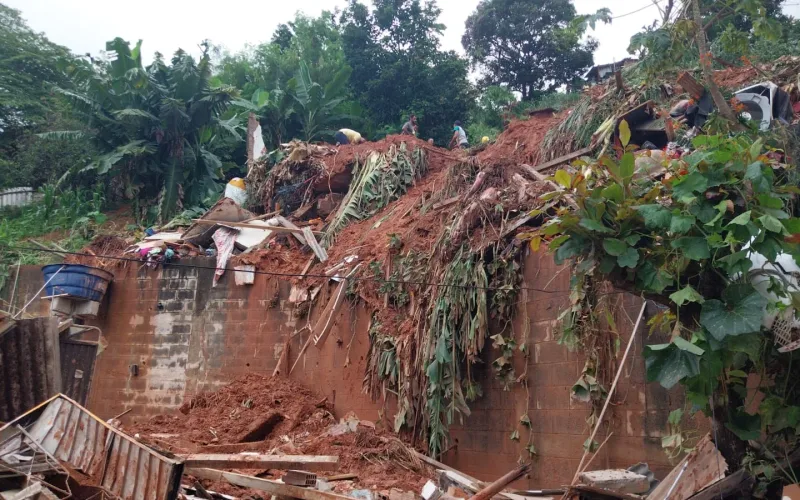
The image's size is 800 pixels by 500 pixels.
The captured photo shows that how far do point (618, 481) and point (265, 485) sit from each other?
3.36m

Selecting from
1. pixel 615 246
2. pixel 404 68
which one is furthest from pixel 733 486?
pixel 404 68

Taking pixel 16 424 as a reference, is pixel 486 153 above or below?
above

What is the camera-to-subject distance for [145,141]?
1733 cm

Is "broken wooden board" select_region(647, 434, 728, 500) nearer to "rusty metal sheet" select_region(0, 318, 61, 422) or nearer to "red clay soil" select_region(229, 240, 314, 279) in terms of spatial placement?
"rusty metal sheet" select_region(0, 318, 61, 422)

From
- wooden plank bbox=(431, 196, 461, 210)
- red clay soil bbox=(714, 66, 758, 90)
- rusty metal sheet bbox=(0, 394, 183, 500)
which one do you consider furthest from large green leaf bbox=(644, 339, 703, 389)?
red clay soil bbox=(714, 66, 758, 90)

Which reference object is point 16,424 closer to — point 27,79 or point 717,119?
point 717,119

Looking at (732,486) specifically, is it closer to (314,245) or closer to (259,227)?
(314,245)

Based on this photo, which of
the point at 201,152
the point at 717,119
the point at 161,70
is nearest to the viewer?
the point at 717,119

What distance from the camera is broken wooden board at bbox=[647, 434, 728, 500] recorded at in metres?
4.86

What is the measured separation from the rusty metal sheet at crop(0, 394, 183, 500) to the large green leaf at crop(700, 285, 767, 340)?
4.17 metres

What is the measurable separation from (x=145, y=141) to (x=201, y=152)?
56.4 inches

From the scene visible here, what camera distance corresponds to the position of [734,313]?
423 centimetres

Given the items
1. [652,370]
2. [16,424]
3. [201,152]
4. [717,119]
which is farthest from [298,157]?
[652,370]

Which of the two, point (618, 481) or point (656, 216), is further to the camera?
point (618, 481)
